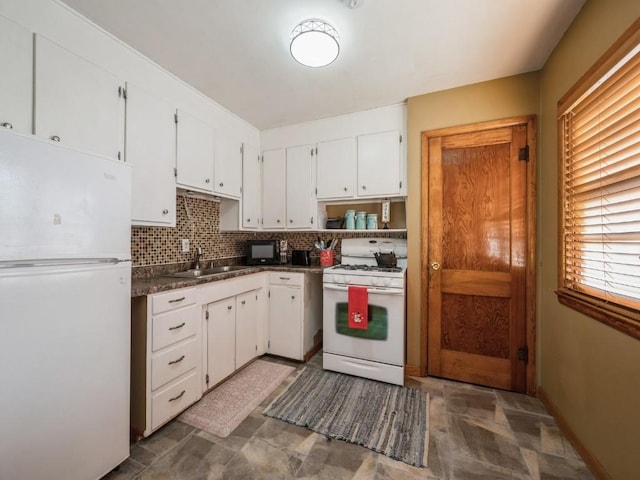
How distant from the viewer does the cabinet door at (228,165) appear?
2535 mm

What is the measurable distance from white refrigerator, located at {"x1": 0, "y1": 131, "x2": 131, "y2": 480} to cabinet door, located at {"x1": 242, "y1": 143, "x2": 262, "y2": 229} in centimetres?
152

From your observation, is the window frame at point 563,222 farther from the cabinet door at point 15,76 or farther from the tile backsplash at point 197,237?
the cabinet door at point 15,76

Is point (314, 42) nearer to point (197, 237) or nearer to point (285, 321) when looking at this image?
point (197, 237)

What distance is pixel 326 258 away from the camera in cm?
291

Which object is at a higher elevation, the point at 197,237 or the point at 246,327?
the point at 197,237

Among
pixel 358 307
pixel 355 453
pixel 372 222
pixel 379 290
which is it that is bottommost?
pixel 355 453

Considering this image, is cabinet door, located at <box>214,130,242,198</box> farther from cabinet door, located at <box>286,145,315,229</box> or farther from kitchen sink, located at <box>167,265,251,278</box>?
kitchen sink, located at <box>167,265,251,278</box>

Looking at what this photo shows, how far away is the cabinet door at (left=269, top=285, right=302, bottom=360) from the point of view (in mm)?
2582

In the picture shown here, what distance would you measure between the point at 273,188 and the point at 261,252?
2.50 feet

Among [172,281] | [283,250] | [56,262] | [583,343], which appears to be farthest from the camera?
[283,250]

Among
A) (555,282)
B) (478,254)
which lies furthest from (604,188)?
(478,254)

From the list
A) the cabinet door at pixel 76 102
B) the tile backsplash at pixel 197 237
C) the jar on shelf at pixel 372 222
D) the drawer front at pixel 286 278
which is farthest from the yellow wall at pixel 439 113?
the cabinet door at pixel 76 102

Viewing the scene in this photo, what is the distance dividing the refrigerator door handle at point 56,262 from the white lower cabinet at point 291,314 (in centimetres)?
150

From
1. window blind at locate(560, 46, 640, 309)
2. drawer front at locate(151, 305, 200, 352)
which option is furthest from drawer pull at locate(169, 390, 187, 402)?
window blind at locate(560, 46, 640, 309)
